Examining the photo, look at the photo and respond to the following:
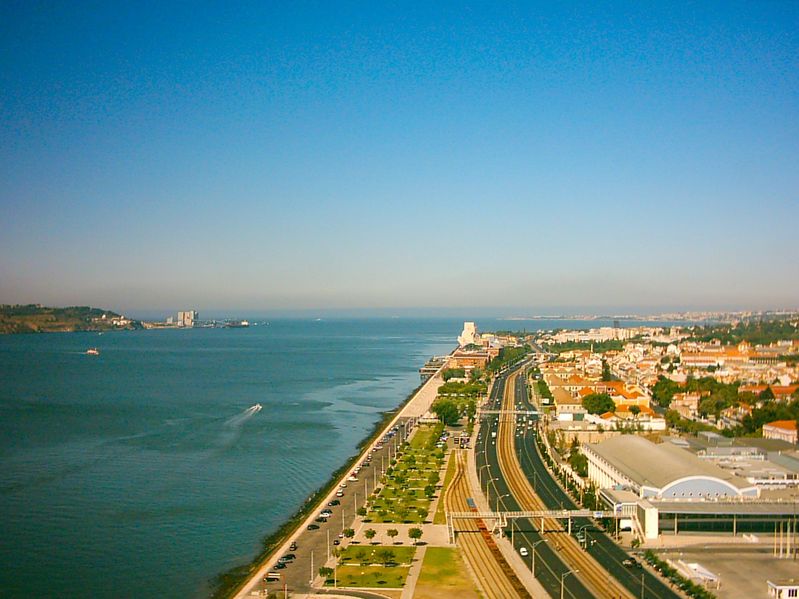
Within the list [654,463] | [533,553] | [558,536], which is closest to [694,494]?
[654,463]

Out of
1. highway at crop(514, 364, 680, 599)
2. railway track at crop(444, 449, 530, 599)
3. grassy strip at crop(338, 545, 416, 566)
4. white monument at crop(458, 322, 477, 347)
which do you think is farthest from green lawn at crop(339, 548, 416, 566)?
white monument at crop(458, 322, 477, 347)

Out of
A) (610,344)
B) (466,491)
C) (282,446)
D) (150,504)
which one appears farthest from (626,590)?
(610,344)

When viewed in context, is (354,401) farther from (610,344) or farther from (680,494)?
(610,344)

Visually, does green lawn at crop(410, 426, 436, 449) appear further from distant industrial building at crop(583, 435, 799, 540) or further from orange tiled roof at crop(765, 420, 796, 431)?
orange tiled roof at crop(765, 420, 796, 431)

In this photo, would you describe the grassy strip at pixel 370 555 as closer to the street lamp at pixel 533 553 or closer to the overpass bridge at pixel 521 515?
the overpass bridge at pixel 521 515

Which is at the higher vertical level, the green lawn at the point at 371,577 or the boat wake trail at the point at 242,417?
the boat wake trail at the point at 242,417

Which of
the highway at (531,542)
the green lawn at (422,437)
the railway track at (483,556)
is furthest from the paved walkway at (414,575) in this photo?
the green lawn at (422,437)

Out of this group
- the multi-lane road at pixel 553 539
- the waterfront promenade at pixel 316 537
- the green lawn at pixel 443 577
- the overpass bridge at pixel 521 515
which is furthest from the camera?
the overpass bridge at pixel 521 515
